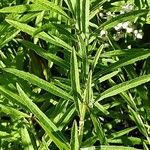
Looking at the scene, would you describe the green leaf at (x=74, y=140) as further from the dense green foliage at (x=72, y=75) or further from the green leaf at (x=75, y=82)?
the green leaf at (x=75, y=82)

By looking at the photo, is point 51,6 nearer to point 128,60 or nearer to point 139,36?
point 128,60

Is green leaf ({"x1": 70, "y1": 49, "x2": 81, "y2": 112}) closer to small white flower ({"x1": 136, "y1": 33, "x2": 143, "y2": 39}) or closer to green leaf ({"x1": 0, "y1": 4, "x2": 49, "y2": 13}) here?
green leaf ({"x1": 0, "y1": 4, "x2": 49, "y2": 13})

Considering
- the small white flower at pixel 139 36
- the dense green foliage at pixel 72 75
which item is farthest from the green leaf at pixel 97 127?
the small white flower at pixel 139 36

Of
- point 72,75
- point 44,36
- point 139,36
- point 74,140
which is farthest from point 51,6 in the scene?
point 139,36

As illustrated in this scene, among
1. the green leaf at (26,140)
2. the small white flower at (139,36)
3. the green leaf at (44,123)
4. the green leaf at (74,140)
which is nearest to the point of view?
the green leaf at (74,140)

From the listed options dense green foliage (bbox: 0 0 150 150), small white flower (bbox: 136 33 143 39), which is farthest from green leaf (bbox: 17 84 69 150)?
small white flower (bbox: 136 33 143 39)

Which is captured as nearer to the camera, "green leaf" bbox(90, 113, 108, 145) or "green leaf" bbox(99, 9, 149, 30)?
"green leaf" bbox(90, 113, 108, 145)

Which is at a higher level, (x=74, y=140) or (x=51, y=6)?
(x=51, y=6)

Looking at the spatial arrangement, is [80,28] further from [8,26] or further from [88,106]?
[8,26]

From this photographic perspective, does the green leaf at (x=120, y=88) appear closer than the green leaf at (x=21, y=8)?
Yes
